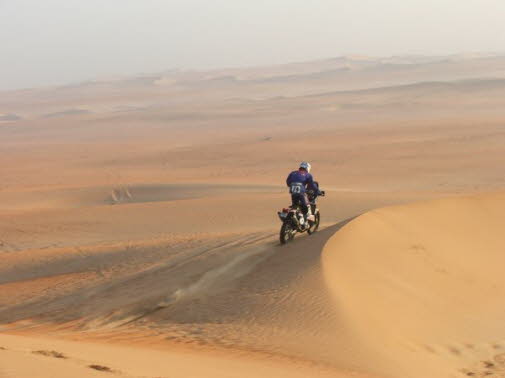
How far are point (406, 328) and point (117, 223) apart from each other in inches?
495

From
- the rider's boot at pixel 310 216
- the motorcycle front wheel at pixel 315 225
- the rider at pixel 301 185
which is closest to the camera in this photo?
the rider at pixel 301 185

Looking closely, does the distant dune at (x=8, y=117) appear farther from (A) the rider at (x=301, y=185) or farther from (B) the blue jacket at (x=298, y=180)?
(B) the blue jacket at (x=298, y=180)

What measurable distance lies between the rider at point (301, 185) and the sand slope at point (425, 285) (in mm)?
1007

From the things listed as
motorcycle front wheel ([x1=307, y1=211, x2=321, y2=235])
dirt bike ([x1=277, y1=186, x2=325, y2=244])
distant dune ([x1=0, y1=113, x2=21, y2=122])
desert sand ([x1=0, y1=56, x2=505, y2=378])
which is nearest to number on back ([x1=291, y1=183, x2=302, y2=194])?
dirt bike ([x1=277, y1=186, x2=325, y2=244])

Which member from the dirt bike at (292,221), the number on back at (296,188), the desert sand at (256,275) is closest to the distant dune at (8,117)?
the desert sand at (256,275)

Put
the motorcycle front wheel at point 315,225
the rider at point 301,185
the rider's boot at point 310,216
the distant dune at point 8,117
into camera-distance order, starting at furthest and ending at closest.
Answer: the distant dune at point 8,117 < the motorcycle front wheel at point 315,225 < the rider's boot at point 310,216 < the rider at point 301,185

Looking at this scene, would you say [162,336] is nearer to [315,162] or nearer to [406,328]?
[406,328]

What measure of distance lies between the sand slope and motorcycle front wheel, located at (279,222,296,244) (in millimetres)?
1128

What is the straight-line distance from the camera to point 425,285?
10.1 metres

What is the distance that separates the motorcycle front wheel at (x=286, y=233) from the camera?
12094 mm

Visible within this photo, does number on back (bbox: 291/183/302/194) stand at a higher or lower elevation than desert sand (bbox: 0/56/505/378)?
higher

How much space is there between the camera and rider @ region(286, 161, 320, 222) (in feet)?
39.4

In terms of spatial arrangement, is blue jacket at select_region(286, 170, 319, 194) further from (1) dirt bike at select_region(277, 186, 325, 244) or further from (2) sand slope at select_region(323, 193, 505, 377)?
(2) sand slope at select_region(323, 193, 505, 377)

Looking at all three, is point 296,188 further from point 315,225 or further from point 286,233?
point 315,225
